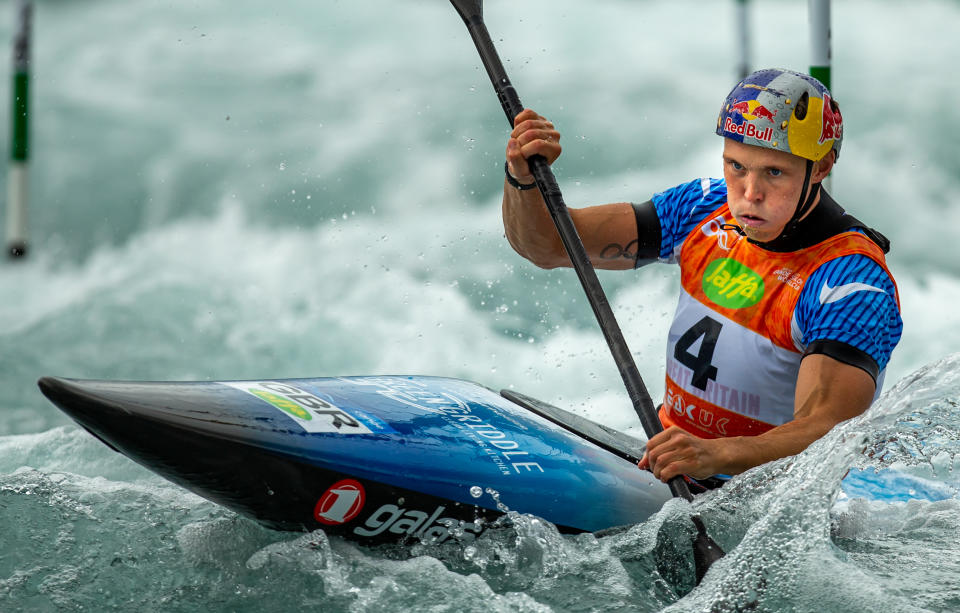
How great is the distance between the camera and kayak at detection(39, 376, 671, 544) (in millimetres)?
1677

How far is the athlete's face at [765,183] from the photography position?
1.98 metres

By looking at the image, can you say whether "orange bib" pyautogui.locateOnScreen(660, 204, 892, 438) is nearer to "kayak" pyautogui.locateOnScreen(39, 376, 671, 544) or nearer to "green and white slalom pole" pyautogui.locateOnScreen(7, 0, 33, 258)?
"kayak" pyautogui.locateOnScreen(39, 376, 671, 544)

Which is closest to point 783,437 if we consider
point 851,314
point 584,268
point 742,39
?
point 851,314

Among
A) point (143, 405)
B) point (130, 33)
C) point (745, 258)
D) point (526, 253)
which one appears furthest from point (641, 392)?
point (130, 33)

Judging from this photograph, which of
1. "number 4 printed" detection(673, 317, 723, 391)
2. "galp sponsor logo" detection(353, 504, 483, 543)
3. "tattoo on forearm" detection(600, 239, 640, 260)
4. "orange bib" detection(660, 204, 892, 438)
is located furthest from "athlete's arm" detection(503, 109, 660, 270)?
"galp sponsor logo" detection(353, 504, 483, 543)

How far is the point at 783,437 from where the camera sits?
1.86 metres

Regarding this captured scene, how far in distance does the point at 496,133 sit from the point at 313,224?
4.50 feet

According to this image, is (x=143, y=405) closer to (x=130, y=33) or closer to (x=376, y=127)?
(x=376, y=127)

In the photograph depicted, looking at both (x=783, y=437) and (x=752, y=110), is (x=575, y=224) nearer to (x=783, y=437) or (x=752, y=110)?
(x=752, y=110)

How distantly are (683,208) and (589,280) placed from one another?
0.99ft

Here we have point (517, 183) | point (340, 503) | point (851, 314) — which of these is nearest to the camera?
point (340, 503)

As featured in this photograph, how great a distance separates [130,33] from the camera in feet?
28.6

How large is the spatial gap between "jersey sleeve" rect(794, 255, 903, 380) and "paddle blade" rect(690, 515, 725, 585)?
0.38 meters

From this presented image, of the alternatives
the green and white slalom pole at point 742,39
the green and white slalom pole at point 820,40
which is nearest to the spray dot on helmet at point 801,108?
the green and white slalom pole at point 820,40
